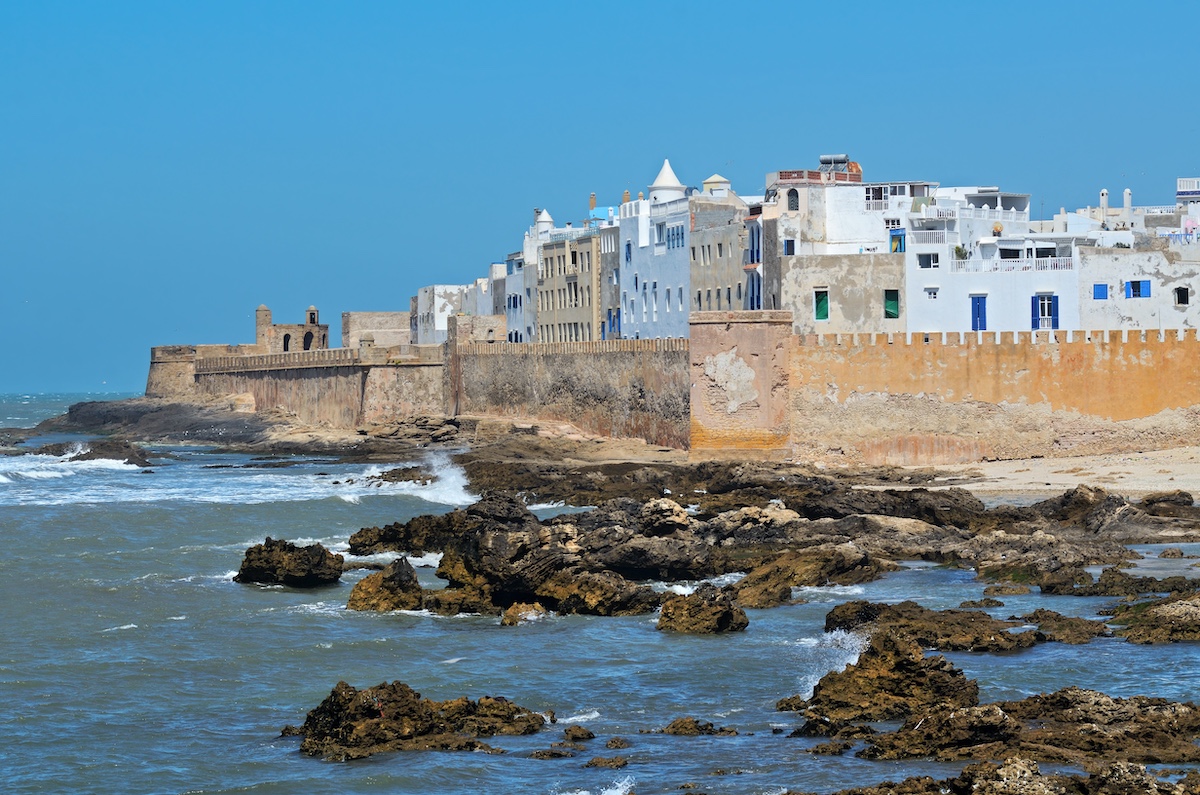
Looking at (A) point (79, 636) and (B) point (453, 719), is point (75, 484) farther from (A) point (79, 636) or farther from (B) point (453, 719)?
(B) point (453, 719)

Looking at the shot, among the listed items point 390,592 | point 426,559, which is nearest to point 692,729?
point 390,592

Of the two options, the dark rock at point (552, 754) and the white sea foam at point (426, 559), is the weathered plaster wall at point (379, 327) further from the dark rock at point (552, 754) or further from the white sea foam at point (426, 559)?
the dark rock at point (552, 754)

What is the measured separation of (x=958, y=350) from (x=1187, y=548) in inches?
487

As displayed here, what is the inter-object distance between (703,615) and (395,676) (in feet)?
11.8

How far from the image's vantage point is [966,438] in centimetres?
3609

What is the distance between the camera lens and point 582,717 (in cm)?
1527

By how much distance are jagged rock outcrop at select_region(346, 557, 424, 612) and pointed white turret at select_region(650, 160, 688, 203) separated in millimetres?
36696

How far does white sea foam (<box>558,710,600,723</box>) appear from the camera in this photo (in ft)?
49.6

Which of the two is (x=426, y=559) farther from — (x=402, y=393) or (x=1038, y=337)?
(x=402, y=393)

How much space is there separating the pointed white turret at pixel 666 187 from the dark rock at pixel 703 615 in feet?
126

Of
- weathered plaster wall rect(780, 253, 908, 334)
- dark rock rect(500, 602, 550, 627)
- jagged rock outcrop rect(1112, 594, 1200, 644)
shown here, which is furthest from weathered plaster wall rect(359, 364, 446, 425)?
jagged rock outcrop rect(1112, 594, 1200, 644)

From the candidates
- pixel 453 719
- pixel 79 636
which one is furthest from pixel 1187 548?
pixel 79 636

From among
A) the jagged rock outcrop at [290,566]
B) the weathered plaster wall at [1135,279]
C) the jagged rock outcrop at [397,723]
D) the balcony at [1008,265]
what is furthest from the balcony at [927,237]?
the jagged rock outcrop at [397,723]

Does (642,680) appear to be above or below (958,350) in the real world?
below
